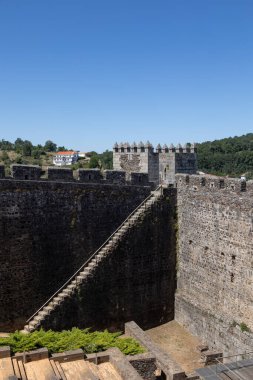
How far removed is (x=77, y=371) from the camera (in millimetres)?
10484

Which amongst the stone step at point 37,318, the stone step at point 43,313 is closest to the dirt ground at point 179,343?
the stone step at point 43,313

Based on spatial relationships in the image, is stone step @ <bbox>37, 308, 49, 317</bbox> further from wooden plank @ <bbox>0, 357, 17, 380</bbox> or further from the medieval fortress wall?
wooden plank @ <bbox>0, 357, 17, 380</bbox>

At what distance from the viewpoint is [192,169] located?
110ft

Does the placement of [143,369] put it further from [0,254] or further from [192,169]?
[192,169]

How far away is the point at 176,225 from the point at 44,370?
984 centimetres

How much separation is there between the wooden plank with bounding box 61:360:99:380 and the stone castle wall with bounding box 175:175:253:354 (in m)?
6.56

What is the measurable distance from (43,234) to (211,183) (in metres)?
6.84

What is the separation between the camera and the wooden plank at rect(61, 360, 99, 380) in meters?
10.1

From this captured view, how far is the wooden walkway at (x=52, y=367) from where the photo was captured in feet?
33.1

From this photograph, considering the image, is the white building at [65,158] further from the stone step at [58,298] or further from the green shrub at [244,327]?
the green shrub at [244,327]

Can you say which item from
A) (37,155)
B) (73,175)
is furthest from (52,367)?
(37,155)

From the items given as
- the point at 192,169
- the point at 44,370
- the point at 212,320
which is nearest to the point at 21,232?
the point at 44,370

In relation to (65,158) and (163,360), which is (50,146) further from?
(163,360)

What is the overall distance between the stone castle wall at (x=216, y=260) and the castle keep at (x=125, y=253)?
0.04 meters
